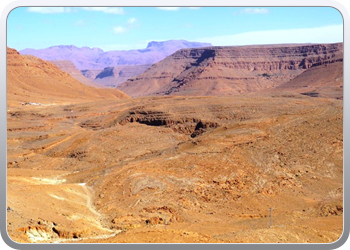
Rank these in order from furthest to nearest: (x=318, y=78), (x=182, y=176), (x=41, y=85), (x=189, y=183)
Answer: (x=318, y=78) < (x=41, y=85) < (x=182, y=176) < (x=189, y=183)

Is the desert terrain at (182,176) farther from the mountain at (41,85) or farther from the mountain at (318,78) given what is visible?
the mountain at (318,78)

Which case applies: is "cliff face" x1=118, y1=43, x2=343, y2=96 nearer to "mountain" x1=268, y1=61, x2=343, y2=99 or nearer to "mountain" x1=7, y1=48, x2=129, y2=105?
"mountain" x1=268, y1=61, x2=343, y2=99

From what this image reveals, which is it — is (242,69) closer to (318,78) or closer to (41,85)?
(318,78)

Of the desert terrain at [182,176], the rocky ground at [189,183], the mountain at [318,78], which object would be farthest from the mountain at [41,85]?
the rocky ground at [189,183]

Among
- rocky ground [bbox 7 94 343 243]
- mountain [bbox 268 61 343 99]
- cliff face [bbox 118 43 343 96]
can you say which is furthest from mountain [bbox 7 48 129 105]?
rocky ground [bbox 7 94 343 243]

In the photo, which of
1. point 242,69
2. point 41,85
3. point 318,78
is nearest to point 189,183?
point 41,85
